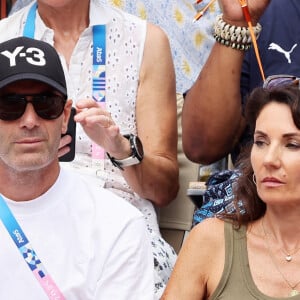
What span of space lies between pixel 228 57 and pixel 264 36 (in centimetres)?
25

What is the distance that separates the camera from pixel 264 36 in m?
3.46

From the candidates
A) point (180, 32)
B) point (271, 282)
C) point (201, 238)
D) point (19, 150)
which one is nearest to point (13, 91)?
point (19, 150)

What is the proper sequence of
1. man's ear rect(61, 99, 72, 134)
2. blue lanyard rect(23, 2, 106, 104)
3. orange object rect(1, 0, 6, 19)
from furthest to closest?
orange object rect(1, 0, 6, 19), blue lanyard rect(23, 2, 106, 104), man's ear rect(61, 99, 72, 134)

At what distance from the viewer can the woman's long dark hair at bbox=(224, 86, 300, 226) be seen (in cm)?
289

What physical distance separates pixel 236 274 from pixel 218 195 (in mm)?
439

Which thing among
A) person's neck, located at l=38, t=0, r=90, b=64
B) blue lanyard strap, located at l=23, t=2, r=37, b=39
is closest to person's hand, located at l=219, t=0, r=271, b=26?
person's neck, located at l=38, t=0, r=90, b=64

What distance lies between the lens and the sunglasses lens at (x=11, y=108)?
2.64m

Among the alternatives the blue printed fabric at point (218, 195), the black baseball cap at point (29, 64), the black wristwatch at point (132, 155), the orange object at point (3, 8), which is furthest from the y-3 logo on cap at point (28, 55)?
the orange object at point (3, 8)

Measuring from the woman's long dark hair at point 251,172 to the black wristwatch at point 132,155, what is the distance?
44 centimetres

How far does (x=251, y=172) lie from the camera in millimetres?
3016

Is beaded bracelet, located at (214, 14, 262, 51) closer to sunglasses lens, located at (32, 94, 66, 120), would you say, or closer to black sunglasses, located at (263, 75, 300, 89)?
black sunglasses, located at (263, 75, 300, 89)

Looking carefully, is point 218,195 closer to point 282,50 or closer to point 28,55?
point 282,50

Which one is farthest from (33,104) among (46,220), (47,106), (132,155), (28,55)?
(132,155)

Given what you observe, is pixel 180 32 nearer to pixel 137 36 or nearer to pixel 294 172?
pixel 137 36
